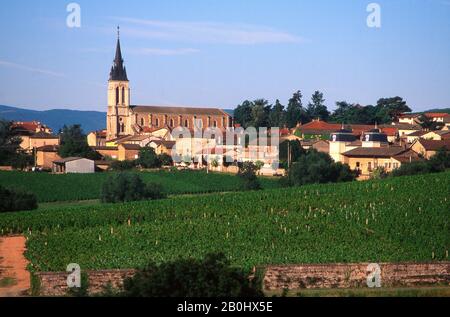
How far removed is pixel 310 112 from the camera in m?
118

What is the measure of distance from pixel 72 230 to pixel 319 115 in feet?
273

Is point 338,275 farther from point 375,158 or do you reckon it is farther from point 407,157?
point 375,158

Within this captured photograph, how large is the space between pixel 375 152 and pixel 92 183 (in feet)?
A: 62.3

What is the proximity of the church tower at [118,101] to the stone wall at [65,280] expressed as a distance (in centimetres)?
7950

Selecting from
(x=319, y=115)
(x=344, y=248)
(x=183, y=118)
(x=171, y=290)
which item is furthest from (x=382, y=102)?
(x=171, y=290)

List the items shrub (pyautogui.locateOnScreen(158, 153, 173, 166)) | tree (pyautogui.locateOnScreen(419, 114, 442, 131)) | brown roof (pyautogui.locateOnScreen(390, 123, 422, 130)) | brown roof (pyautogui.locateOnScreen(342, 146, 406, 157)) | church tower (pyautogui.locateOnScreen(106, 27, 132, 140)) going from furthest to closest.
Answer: church tower (pyautogui.locateOnScreen(106, 27, 132, 140))
tree (pyautogui.locateOnScreen(419, 114, 442, 131))
brown roof (pyautogui.locateOnScreen(390, 123, 422, 130))
shrub (pyautogui.locateOnScreen(158, 153, 173, 166))
brown roof (pyautogui.locateOnScreen(342, 146, 406, 157))

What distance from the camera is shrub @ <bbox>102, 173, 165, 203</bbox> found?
1834 inches

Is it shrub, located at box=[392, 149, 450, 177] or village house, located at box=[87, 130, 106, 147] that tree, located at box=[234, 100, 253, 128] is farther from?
shrub, located at box=[392, 149, 450, 177]

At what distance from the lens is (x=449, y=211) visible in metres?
33.8

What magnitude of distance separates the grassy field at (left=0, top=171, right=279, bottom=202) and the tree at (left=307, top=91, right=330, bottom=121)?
55.1m

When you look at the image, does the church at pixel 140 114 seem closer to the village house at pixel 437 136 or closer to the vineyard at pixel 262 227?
the village house at pixel 437 136

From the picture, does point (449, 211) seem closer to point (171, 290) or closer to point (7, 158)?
point (171, 290)

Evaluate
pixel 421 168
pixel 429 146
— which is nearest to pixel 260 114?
pixel 429 146

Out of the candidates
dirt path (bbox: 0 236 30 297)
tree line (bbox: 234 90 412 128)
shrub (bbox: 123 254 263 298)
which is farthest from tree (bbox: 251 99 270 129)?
shrub (bbox: 123 254 263 298)
